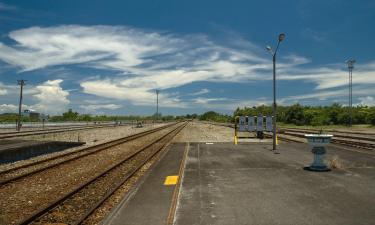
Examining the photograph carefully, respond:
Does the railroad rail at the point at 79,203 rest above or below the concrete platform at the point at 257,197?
below

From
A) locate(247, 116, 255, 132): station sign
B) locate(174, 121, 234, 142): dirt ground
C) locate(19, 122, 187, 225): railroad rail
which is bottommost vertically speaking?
locate(19, 122, 187, 225): railroad rail

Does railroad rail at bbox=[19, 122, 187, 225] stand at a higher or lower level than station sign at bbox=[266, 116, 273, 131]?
lower

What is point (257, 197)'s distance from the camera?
929 cm

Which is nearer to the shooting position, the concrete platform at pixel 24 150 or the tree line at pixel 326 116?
the concrete platform at pixel 24 150

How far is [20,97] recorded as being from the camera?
196 ft

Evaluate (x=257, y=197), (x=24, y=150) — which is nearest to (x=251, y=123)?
(x=24, y=150)

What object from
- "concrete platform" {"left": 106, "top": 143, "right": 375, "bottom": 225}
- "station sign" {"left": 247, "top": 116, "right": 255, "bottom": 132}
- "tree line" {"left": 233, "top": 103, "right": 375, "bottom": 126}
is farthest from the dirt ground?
"tree line" {"left": 233, "top": 103, "right": 375, "bottom": 126}

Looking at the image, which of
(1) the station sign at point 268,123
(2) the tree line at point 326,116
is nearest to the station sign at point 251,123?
(1) the station sign at point 268,123

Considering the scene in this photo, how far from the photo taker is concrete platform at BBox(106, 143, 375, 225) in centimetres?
741

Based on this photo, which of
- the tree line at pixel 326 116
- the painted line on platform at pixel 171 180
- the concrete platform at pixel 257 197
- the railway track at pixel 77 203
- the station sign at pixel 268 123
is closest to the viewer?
the concrete platform at pixel 257 197

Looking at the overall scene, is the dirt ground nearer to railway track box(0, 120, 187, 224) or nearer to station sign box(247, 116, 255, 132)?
station sign box(247, 116, 255, 132)

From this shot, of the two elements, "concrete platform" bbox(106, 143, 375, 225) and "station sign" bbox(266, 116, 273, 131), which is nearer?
"concrete platform" bbox(106, 143, 375, 225)

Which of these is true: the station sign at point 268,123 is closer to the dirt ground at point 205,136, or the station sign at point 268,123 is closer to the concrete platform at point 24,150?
the dirt ground at point 205,136

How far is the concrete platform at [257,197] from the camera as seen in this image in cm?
741
